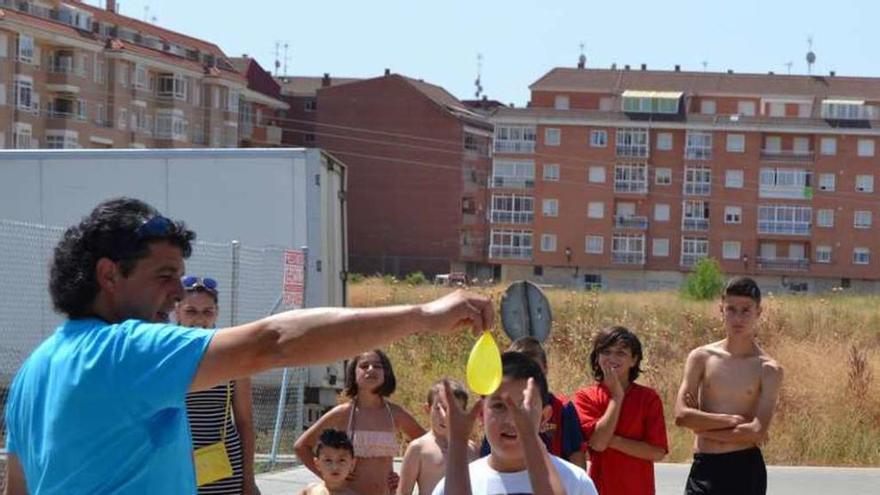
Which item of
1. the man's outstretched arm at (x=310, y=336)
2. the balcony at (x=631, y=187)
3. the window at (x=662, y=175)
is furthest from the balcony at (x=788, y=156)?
the man's outstretched arm at (x=310, y=336)

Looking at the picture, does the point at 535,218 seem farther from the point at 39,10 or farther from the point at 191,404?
the point at 191,404

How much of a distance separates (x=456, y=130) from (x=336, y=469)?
99.2 metres

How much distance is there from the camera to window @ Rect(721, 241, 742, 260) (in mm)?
106125

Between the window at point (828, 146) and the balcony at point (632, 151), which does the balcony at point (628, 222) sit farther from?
the window at point (828, 146)

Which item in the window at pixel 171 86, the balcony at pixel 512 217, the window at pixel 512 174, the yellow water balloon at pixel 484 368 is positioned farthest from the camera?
the balcony at pixel 512 217

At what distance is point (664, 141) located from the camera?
108m

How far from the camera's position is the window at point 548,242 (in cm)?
10731

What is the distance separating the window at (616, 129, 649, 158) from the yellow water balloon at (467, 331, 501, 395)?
339 ft

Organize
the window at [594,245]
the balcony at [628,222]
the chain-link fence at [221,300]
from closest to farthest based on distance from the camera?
the chain-link fence at [221,300] → the balcony at [628,222] → the window at [594,245]

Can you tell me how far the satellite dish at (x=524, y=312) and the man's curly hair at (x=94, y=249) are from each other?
654 cm

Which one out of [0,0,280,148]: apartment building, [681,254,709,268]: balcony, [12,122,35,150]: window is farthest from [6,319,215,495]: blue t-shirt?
[681,254,709,268]: balcony

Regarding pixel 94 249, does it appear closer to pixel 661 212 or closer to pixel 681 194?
pixel 681 194

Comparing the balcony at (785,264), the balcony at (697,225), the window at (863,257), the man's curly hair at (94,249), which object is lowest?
the balcony at (785,264)

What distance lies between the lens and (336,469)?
330 inches
